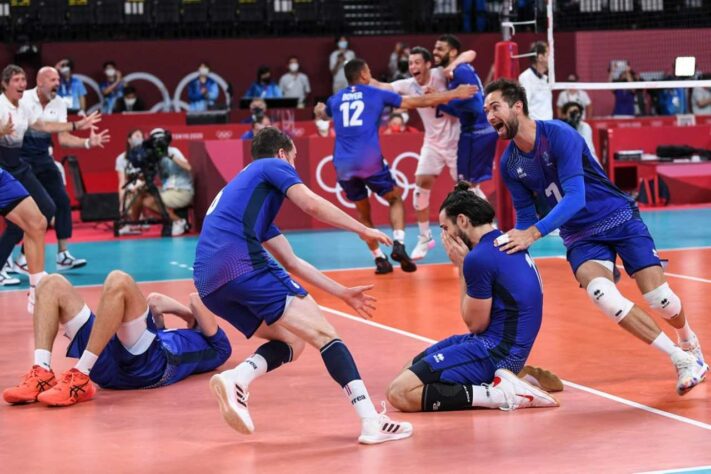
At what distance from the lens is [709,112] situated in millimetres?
27656

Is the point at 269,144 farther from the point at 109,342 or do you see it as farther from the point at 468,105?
the point at 468,105

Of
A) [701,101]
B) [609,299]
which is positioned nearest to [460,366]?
[609,299]

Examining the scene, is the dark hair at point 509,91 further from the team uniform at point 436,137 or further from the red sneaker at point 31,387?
the team uniform at point 436,137

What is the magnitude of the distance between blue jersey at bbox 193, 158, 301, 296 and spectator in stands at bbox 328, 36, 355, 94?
20981mm

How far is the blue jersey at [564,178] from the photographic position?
7.57 m

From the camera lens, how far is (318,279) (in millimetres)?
6977

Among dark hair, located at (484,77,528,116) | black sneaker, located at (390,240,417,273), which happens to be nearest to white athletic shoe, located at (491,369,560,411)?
dark hair, located at (484,77,528,116)

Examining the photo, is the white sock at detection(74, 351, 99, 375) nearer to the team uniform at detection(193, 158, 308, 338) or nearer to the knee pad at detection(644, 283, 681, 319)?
the team uniform at detection(193, 158, 308, 338)

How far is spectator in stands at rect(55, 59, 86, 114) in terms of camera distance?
81.0 ft

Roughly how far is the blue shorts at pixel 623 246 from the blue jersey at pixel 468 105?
6069mm

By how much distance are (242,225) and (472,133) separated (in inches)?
295

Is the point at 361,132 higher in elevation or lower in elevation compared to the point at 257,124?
higher

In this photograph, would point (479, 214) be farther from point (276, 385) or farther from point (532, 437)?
point (276, 385)

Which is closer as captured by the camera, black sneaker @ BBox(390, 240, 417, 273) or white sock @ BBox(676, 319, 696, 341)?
white sock @ BBox(676, 319, 696, 341)
